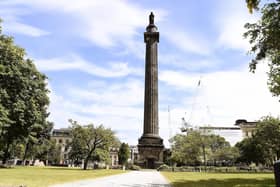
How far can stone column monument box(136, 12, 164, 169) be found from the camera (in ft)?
236

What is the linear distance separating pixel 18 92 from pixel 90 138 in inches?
935

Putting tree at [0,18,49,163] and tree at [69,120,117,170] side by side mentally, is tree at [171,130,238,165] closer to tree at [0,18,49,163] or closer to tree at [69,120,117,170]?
tree at [69,120,117,170]

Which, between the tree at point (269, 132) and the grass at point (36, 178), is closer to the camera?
the grass at point (36, 178)

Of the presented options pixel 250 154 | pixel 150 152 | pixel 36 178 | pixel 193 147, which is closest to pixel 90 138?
pixel 150 152

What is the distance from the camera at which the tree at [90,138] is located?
61062mm

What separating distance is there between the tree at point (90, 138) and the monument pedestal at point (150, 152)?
38.1ft

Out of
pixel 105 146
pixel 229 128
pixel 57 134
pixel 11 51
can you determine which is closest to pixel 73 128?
pixel 105 146

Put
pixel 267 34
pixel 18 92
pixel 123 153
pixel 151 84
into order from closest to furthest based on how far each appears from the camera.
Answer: pixel 267 34, pixel 18 92, pixel 151 84, pixel 123 153

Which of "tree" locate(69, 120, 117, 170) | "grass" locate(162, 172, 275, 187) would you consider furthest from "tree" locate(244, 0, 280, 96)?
"tree" locate(69, 120, 117, 170)

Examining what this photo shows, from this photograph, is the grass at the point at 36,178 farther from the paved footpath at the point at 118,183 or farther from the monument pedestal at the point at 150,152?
the monument pedestal at the point at 150,152

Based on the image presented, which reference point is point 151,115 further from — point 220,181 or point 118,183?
point 118,183

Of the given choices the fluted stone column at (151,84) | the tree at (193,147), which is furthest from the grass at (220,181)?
the tree at (193,147)

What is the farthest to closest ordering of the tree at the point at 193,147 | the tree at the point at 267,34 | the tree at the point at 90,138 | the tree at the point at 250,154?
1. the tree at the point at 250,154
2. the tree at the point at 193,147
3. the tree at the point at 90,138
4. the tree at the point at 267,34

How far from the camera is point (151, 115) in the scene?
75.1 meters
